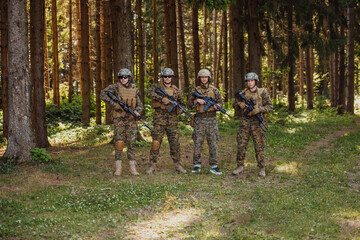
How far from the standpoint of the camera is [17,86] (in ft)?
29.4

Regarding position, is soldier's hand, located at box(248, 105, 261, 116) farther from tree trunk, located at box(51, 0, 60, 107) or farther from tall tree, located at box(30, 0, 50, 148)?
tree trunk, located at box(51, 0, 60, 107)

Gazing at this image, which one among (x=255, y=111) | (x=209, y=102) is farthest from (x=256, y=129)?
(x=209, y=102)

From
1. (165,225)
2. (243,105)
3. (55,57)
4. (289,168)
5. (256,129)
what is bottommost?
(165,225)

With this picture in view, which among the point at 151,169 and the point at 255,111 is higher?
the point at 255,111

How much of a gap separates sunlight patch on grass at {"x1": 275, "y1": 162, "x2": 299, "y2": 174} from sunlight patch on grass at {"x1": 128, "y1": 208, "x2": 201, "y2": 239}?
3.78m

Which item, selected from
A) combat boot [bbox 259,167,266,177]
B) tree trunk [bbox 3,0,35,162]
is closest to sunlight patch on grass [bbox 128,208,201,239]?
combat boot [bbox 259,167,266,177]

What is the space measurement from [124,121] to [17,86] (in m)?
2.68

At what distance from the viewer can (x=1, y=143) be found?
1336cm

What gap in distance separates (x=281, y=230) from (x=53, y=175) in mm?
5260

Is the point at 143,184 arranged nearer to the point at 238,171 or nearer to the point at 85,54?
the point at 238,171

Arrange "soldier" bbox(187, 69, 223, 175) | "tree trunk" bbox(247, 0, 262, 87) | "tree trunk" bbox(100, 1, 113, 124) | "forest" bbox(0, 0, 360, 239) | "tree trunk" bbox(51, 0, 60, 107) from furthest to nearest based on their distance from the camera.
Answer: "tree trunk" bbox(51, 0, 60, 107) < "tree trunk" bbox(100, 1, 113, 124) < "tree trunk" bbox(247, 0, 262, 87) < "soldier" bbox(187, 69, 223, 175) < "forest" bbox(0, 0, 360, 239)

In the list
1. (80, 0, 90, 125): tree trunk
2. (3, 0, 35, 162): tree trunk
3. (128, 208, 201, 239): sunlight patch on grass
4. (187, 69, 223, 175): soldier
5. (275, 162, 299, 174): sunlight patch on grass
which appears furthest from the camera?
(80, 0, 90, 125): tree trunk

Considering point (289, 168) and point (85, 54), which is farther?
point (85, 54)

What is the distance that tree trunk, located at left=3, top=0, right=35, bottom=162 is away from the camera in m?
8.94
